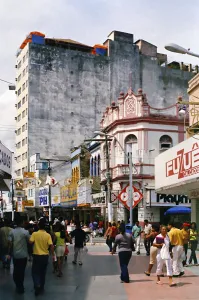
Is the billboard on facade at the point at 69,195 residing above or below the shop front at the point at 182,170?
below

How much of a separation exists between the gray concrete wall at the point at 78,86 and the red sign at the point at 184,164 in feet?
143

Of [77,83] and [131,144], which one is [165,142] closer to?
[131,144]

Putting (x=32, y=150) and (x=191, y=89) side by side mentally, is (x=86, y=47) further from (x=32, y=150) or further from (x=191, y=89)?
(x=191, y=89)

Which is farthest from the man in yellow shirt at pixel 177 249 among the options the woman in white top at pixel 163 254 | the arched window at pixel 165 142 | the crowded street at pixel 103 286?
the arched window at pixel 165 142

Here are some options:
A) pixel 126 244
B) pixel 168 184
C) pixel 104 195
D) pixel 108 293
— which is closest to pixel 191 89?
pixel 168 184

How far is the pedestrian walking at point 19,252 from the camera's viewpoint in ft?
36.5

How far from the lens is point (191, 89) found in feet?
81.9

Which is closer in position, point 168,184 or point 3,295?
point 3,295

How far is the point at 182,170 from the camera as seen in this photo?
2145 centimetres

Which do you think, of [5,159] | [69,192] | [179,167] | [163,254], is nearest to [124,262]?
[163,254]

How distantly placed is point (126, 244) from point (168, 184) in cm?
1090

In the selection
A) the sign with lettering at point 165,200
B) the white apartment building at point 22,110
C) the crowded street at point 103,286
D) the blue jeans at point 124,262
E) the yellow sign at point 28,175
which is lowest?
the crowded street at point 103,286

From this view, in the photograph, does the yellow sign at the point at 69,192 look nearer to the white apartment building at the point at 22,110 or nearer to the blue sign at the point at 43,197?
the blue sign at the point at 43,197

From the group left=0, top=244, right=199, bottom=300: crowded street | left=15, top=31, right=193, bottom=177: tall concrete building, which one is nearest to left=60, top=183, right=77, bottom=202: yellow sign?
left=15, top=31, right=193, bottom=177: tall concrete building
